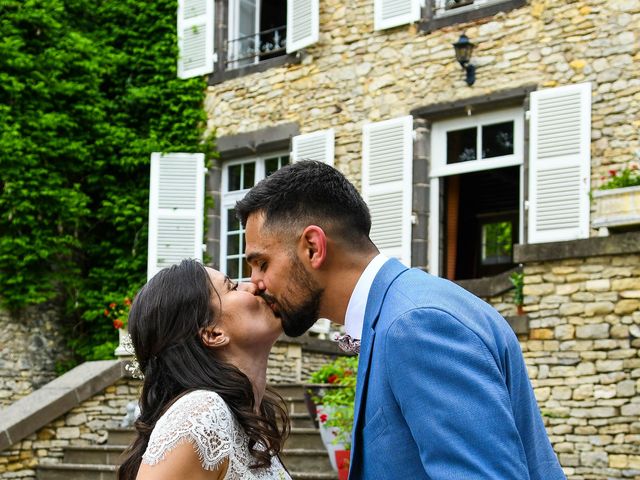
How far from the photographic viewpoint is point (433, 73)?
10789 millimetres

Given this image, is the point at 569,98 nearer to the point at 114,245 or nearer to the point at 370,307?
the point at 114,245

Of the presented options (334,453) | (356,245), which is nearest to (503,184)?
(334,453)

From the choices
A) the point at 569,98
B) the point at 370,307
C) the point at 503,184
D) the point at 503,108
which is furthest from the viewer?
the point at 503,184

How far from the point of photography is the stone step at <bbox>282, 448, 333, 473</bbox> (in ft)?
26.2

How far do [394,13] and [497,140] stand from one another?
69.3 inches

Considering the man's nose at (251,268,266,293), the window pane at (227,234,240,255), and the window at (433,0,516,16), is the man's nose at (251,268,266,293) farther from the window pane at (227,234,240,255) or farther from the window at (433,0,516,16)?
the window pane at (227,234,240,255)

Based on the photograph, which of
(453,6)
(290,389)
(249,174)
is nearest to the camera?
(290,389)

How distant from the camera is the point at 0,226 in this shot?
40.0 feet

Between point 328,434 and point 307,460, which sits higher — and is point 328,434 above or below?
above

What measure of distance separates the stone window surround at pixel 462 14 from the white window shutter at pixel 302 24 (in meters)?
1.31

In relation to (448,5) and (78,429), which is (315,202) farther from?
(448,5)

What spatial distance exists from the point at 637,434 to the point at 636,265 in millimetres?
1251

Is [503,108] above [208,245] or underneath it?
above

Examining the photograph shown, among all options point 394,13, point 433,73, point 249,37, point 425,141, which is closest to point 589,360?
point 425,141
